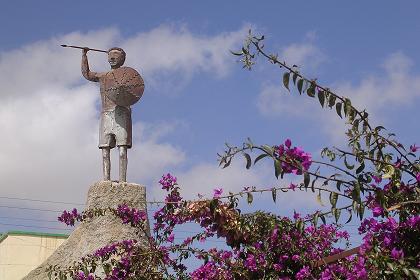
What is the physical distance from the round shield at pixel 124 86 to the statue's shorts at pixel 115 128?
15 cm

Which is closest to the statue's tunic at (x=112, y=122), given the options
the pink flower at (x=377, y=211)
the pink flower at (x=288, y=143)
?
the pink flower at (x=377, y=211)

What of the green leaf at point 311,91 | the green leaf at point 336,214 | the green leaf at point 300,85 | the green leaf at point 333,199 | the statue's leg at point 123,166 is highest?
the statue's leg at point 123,166

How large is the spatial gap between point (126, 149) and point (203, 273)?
16.1 feet

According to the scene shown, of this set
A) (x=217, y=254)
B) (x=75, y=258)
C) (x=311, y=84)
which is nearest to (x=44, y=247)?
(x=75, y=258)

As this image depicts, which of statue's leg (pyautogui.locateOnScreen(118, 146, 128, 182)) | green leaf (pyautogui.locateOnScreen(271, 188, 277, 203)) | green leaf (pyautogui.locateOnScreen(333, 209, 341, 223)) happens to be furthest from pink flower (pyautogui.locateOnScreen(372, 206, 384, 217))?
statue's leg (pyautogui.locateOnScreen(118, 146, 128, 182))

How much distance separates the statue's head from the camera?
963 cm

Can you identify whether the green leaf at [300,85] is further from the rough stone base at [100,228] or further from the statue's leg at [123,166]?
the statue's leg at [123,166]

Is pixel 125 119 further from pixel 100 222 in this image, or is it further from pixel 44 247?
pixel 44 247

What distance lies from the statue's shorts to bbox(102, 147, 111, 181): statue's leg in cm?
7

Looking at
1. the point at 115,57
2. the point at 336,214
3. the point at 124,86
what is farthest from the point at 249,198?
the point at 115,57

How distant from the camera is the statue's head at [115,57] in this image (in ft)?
31.6

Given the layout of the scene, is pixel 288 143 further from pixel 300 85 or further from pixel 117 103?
pixel 117 103

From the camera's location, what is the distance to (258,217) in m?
4.84

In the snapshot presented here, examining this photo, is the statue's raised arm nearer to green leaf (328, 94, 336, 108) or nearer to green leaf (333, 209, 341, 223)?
green leaf (328, 94, 336, 108)
